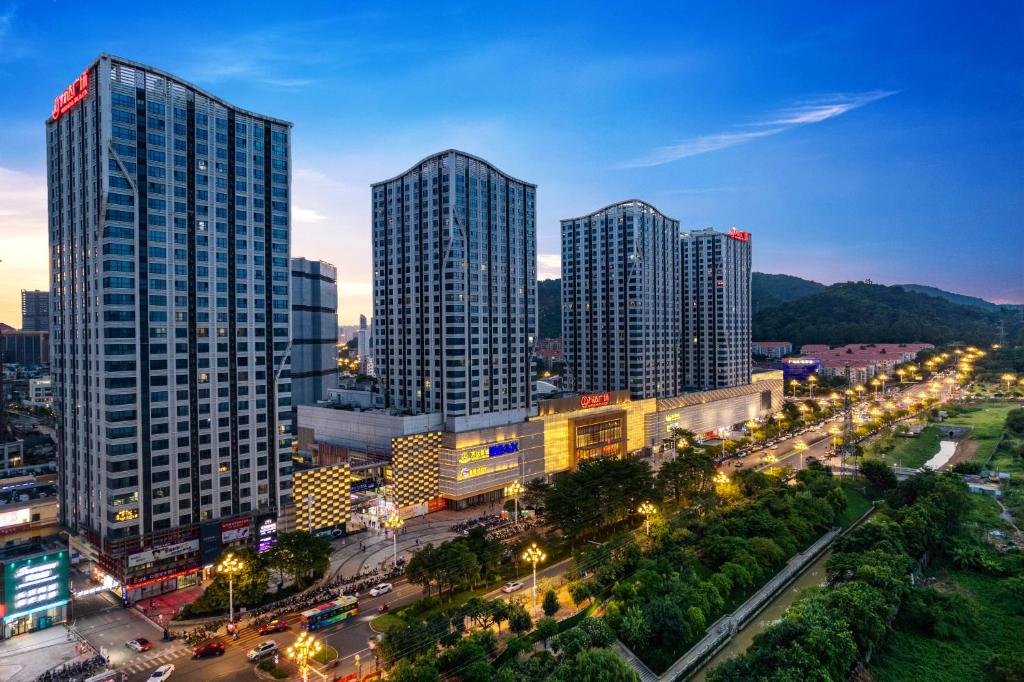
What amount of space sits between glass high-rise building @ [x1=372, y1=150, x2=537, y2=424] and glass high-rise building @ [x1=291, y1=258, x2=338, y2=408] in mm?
36479

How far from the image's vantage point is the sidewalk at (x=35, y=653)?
147ft

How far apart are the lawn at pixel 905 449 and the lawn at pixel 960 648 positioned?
185 ft

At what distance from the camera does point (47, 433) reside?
126 m

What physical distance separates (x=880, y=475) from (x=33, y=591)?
110408 millimetres

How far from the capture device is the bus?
165 ft

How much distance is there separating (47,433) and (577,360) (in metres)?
118

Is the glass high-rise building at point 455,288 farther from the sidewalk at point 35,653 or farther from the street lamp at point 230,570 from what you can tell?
the sidewalk at point 35,653

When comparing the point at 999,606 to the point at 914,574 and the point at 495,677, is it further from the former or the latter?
the point at 495,677

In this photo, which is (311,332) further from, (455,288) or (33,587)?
(33,587)

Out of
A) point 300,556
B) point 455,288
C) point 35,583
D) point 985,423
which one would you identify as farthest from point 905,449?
point 35,583

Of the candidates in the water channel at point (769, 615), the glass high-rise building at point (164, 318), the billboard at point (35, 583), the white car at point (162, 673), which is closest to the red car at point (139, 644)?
the white car at point (162, 673)

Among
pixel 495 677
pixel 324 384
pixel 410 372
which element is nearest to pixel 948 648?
pixel 495 677

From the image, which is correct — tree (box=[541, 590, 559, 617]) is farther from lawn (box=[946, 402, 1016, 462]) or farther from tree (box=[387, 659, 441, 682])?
lawn (box=[946, 402, 1016, 462])

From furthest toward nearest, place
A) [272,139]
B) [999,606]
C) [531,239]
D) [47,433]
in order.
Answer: [47,433] < [531,239] < [272,139] < [999,606]
